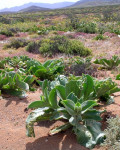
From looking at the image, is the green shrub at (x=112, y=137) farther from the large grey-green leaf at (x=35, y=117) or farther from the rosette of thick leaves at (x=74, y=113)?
the large grey-green leaf at (x=35, y=117)

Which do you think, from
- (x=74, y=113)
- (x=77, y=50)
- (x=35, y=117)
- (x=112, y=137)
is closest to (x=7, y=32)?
(x=77, y=50)

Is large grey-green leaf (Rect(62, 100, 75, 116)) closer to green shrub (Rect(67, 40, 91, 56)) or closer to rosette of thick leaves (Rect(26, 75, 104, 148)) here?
rosette of thick leaves (Rect(26, 75, 104, 148))

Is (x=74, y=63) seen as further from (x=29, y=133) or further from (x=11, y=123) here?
(x=29, y=133)

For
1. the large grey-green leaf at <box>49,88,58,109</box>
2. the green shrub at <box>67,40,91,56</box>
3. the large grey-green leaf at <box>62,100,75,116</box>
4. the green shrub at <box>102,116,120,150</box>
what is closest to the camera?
the green shrub at <box>102,116,120,150</box>

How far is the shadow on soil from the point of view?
6.79 ft

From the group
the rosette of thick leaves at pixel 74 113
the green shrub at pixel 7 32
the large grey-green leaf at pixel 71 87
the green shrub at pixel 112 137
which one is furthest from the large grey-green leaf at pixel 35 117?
the green shrub at pixel 7 32

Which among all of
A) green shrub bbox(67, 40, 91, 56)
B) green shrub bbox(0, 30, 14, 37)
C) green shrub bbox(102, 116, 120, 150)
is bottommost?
green shrub bbox(67, 40, 91, 56)

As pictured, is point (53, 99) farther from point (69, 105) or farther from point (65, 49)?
point (65, 49)

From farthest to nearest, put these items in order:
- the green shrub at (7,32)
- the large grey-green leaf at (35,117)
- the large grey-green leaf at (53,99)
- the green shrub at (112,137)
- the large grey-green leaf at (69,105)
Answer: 1. the green shrub at (7,32)
2. the large grey-green leaf at (53,99)
3. the large grey-green leaf at (35,117)
4. the large grey-green leaf at (69,105)
5. the green shrub at (112,137)

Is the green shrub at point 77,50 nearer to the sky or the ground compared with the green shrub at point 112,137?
nearer to the ground

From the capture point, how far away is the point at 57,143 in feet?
7.03

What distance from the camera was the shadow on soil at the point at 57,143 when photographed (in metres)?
2.07

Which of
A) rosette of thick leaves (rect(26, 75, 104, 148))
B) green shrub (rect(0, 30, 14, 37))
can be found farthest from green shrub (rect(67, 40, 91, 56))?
green shrub (rect(0, 30, 14, 37))

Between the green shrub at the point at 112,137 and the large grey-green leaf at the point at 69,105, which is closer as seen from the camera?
the green shrub at the point at 112,137
